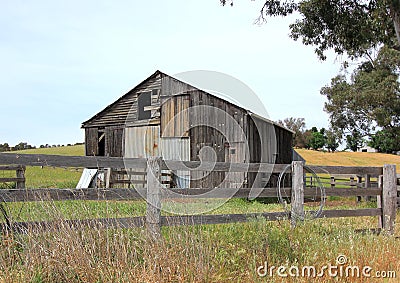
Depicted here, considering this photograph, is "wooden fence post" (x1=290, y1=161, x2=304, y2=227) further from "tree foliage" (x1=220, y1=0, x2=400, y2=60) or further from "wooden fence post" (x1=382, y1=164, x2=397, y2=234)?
"tree foliage" (x1=220, y1=0, x2=400, y2=60)

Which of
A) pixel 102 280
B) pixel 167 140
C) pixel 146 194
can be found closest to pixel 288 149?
pixel 167 140

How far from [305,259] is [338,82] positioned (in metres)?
38.0

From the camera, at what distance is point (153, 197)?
626 centimetres

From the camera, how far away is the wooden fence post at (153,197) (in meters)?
6.16

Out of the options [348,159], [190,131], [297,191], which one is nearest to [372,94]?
[190,131]

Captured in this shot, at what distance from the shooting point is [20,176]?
14.3 m

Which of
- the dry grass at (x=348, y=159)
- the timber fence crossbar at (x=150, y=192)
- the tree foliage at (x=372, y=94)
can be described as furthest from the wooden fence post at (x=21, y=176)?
the dry grass at (x=348, y=159)

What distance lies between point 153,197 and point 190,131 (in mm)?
16420

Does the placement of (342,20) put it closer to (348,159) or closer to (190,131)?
(190,131)

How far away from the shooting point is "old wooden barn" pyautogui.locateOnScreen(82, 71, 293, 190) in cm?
2145

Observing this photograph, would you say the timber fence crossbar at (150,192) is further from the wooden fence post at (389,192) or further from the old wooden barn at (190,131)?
the old wooden barn at (190,131)

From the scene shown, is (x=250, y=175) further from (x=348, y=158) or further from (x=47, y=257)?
(x=348, y=158)

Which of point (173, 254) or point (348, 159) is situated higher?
point (348, 159)

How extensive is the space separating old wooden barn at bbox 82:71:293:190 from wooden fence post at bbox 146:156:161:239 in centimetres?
1413
